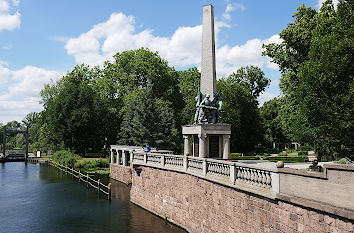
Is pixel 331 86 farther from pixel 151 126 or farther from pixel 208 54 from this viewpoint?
pixel 151 126

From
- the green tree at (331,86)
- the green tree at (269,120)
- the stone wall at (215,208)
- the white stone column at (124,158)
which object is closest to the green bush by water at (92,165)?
the white stone column at (124,158)

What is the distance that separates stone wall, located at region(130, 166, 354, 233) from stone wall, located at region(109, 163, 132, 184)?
8.32 meters

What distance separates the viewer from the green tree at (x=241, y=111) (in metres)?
48.8

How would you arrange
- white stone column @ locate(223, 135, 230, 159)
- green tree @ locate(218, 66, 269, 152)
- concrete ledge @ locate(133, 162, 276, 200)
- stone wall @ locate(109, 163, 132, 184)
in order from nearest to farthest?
concrete ledge @ locate(133, 162, 276, 200), white stone column @ locate(223, 135, 230, 159), stone wall @ locate(109, 163, 132, 184), green tree @ locate(218, 66, 269, 152)

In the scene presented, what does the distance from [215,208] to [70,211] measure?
40.2ft

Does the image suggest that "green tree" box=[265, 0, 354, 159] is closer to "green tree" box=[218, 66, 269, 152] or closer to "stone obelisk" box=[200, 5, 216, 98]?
"stone obelisk" box=[200, 5, 216, 98]

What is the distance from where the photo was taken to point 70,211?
70.8 ft

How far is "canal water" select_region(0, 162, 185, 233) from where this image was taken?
1792 centimetres

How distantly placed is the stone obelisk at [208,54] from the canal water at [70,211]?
30.1ft

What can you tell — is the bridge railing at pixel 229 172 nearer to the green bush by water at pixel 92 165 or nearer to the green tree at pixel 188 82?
the green bush by water at pixel 92 165

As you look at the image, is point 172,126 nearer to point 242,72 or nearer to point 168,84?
point 168,84

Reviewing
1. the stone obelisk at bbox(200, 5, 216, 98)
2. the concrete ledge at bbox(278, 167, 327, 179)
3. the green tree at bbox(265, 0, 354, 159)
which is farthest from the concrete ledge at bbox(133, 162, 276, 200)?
the green tree at bbox(265, 0, 354, 159)

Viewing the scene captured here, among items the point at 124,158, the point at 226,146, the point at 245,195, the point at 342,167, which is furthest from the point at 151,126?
the point at 342,167

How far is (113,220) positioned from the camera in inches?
754
